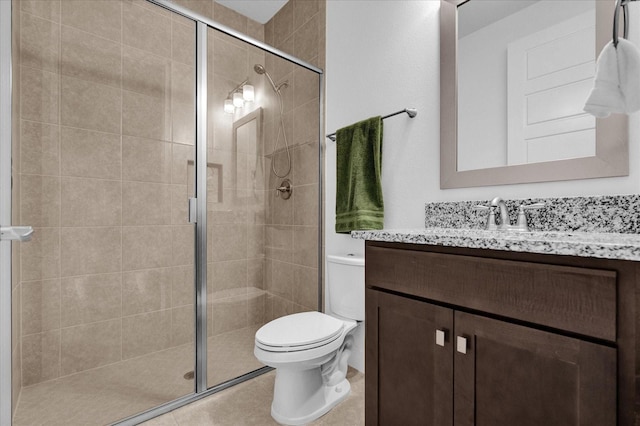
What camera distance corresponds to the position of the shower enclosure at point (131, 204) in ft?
4.93

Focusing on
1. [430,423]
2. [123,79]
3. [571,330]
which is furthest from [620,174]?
[123,79]

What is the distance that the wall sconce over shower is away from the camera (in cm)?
170

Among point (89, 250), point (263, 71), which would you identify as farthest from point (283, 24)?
point (89, 250)

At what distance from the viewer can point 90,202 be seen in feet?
5.14

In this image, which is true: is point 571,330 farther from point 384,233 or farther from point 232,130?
point 232,130

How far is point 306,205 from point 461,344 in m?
1.41

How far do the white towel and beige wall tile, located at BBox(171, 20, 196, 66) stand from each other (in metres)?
1.64

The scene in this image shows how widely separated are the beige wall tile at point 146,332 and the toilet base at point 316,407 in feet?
2.25

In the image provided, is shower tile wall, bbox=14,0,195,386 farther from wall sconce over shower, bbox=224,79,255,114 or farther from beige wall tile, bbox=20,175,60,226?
wall sconce over shower, bbox=224,79,255,114

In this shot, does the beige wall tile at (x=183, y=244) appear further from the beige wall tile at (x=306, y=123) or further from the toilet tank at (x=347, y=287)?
the beige wall tile at (x=306, y=123)

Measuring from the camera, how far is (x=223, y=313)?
5.57ft

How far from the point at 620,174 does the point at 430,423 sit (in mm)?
939

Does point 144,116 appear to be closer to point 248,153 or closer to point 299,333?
point 248,153

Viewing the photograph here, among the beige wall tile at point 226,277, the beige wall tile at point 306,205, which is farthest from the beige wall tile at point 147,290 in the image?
the beige wall tile at point 306,205
